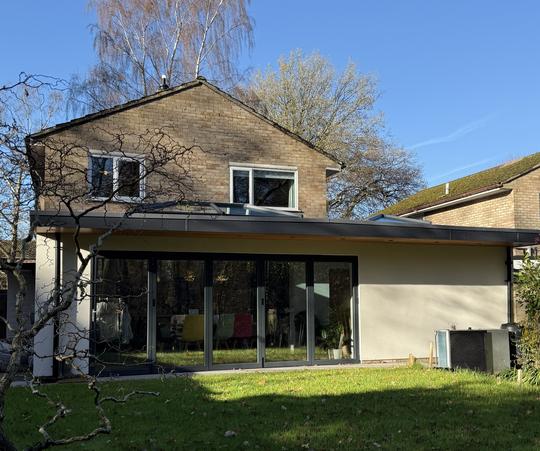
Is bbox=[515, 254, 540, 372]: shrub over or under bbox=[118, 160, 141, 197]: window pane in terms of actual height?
under

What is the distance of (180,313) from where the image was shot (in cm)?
1144

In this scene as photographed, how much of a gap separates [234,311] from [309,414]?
4785 mm

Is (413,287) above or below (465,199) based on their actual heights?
below

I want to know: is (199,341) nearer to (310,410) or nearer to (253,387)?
(253,387)

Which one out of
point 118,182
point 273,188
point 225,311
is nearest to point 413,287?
point 225,311

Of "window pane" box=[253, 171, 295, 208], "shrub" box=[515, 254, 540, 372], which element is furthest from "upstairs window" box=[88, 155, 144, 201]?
"shrub" box=[515, 254, 540, 372]

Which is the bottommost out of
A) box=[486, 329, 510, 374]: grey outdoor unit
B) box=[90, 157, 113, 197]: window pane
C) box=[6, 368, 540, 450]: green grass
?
box=[6, 368, 540, 450]: green grass

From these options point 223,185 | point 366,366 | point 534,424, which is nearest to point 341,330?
point 366,366

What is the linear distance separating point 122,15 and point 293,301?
1848cm

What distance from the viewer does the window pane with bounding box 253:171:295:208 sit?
1529cm

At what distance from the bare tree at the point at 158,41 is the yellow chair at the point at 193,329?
16210mm

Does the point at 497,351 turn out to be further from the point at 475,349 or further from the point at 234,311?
the point at 234,311

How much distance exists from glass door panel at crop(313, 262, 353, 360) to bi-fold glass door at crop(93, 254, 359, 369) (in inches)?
0.8

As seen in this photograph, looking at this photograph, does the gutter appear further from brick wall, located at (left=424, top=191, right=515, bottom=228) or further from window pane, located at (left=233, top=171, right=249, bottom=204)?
window pane, located at (left=233, top=171, right=249, bottom=204)
